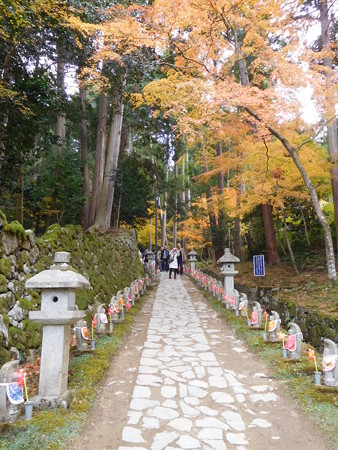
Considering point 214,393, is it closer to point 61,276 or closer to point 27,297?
point 61,276

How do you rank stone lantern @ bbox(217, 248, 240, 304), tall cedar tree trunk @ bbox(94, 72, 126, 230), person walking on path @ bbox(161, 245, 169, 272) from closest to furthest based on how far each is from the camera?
stone lantern @ bbox(217, 248, 240, 304) → tall cedar tree trunk @ bbox(94, 72, 126, 230) → person walking on path @ bbox(161, 245, 169, 272)

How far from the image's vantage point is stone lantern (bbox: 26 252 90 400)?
3.60m

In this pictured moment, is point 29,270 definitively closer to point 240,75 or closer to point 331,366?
point 331,366

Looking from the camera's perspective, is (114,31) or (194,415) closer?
(194,415)

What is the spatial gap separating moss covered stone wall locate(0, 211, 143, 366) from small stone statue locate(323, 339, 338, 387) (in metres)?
4.17

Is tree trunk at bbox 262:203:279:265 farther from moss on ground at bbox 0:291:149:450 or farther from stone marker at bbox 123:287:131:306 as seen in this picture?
moss on ground at bbox 0:291:149:450

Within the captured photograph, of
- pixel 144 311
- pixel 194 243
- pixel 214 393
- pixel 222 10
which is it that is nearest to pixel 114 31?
pixel 222 10

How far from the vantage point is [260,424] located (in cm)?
340

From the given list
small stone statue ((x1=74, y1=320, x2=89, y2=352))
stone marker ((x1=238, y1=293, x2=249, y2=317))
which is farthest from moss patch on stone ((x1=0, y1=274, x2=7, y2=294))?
stone marker ((x1=238, y1=293, x2=249, y2=317))

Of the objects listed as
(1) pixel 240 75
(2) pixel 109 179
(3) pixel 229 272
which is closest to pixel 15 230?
(3) pixel 229 272

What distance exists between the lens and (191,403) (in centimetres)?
384

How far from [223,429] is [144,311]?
640 centimetres

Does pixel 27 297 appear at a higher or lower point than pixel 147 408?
higher

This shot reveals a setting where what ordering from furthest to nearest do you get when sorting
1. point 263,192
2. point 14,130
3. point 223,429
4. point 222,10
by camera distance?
1. point 263,192
2. point 222,10
3. point 14,130
4. point 223,429
